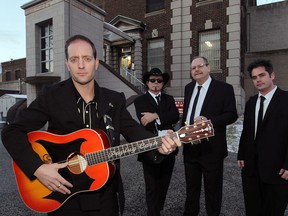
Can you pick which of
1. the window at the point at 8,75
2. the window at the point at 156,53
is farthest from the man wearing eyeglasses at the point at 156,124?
the window at the point at 8,75

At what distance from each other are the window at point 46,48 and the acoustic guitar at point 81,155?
33.4 feet

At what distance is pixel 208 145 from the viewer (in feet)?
10.8

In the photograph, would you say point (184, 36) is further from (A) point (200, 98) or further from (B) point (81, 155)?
(B) point (81, 155)

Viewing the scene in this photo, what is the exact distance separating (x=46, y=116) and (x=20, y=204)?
9.39ft

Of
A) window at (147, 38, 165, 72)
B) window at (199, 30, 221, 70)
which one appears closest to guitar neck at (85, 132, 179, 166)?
window at (199, 30, 221, 70)

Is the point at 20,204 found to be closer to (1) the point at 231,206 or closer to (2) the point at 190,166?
(2) the point at 190,166

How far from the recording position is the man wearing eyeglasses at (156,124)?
3.46 meters

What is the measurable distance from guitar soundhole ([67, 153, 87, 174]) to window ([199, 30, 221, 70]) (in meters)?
13.0

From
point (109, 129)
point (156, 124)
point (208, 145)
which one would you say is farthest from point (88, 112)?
point (208, 145)

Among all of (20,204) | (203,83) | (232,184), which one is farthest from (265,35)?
(20,204)

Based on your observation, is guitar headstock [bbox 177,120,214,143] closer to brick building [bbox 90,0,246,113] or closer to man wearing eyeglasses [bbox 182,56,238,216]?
man wearing eyeglasses [bbox 182,56,238,216]

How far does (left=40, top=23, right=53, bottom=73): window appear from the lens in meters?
11.3

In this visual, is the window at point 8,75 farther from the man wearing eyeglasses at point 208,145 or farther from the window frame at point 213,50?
the man wearing eyeglasses at point 208,145

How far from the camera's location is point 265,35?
1705cm
